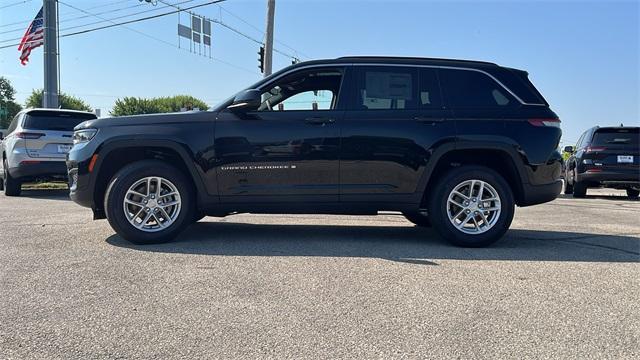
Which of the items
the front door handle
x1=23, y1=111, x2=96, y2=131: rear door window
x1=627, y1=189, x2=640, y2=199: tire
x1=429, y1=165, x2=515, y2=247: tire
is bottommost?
x1=627, y1=189, x2=640, y2=199: tire

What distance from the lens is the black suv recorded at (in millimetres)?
5520

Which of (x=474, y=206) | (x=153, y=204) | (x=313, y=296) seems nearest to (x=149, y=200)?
(x=153, y=204)

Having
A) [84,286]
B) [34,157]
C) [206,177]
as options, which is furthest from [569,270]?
[34,157]

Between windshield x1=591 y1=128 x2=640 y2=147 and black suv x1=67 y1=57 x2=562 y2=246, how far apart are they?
778cm

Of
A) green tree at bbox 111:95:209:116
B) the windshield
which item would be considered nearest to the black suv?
the windshield

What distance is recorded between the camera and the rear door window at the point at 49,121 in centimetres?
1041

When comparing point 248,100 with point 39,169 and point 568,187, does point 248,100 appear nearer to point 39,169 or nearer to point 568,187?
point 39,169

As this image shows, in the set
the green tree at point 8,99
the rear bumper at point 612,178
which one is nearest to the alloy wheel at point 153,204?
the rear bumper at point 612,178

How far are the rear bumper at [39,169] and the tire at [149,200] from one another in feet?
18.4

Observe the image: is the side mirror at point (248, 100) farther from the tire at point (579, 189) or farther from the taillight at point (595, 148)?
the tire at point (579, 189)

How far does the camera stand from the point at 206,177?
5527 millimetres

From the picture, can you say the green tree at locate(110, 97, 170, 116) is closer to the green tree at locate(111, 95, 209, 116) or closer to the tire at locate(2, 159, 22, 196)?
the green tree at locate(111, 95, 209, 116)

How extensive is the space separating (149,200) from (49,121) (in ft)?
20.4

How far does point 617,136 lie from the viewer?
40.7 feet
